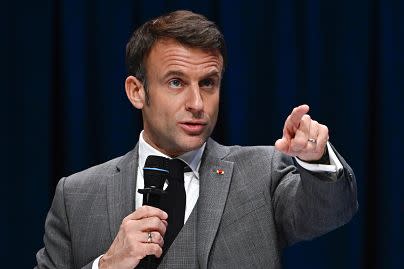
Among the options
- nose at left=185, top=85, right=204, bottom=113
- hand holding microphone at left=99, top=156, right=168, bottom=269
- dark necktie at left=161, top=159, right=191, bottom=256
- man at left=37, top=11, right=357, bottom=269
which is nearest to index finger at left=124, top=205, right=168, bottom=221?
hand holding microphone at left=99, top=156, right=168, bottom=269

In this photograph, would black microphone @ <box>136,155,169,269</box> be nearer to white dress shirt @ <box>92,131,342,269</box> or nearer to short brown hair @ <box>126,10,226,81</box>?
white dress shirt @ <box>92,131,342,269</box>

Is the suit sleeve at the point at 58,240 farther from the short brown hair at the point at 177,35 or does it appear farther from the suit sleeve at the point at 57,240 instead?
the short brown hair at the point at 177,35

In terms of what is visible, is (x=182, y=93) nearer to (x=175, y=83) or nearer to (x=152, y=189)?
(x=175, y=83)

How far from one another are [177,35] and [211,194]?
43 cm

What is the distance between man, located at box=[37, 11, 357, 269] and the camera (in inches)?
67.6

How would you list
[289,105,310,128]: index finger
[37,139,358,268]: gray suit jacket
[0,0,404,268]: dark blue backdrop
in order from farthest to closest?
[0,0,404,268]: dark blue backdrop, [37,139,358,268]: gray suit jacket, [289,105,310,128]: index finger

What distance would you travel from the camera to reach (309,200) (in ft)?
5.16

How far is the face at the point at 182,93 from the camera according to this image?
176cm

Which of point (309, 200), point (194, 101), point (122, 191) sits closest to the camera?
point (309, 200)

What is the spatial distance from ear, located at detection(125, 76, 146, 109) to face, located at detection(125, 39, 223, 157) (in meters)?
0.06

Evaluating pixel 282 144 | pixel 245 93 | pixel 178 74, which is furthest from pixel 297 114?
pixel 245 93

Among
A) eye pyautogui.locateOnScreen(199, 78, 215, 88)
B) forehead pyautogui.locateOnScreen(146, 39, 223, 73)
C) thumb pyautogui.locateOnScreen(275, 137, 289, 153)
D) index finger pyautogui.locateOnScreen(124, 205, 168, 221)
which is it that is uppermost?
forehead pyautogui.locateOnScreen(146, 39, 223, 73)

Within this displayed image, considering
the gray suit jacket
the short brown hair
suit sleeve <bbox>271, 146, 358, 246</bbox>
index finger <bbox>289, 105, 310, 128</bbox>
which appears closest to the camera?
index finger <bbox>289, 105, 310, 128</bbox>

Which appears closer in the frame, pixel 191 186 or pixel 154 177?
pixel 154 177
